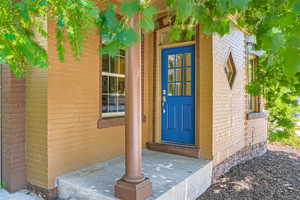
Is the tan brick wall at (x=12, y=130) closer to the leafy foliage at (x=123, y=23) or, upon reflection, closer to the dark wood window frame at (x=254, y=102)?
the leafy foliage at (x=123, y=23)

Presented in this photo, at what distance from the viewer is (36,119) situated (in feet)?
10.2

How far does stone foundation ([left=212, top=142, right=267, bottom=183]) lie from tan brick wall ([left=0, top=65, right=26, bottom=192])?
3264 mm

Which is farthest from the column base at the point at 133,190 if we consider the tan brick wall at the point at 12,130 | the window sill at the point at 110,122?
the tan brick wall at the point at 12,130

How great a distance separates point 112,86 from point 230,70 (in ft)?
9.38

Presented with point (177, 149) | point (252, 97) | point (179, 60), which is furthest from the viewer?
point (252, 97)

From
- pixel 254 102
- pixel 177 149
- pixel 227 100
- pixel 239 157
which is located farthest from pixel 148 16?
pixel 254 102

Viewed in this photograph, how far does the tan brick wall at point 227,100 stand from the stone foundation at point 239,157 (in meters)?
0.12

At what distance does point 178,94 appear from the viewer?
15.4ft

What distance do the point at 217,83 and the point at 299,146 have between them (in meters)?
5.32

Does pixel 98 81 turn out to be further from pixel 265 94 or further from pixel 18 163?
pixel 265 94

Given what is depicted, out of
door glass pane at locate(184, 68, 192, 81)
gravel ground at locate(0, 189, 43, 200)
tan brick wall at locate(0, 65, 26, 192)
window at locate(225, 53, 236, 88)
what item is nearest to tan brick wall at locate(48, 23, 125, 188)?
gravel ground at locate(0, 189, 43, 200)

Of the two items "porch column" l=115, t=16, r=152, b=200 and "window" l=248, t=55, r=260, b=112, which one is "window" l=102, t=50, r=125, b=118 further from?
"window" l=248, t=55, r=260, b=112

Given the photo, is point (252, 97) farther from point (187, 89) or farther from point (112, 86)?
point (112, 86)

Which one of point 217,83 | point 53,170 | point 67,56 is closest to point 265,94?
point 217,83
